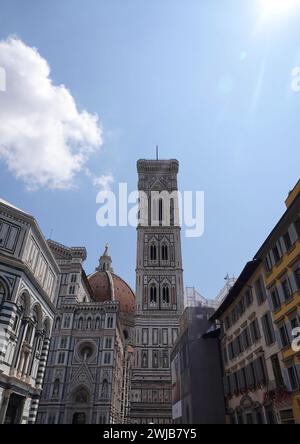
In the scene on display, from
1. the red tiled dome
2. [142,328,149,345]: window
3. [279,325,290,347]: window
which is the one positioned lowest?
[279,325,290,347]: window

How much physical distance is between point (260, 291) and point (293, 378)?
586 centimetres

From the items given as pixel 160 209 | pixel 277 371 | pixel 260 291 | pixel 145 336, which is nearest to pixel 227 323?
pixel 260 291

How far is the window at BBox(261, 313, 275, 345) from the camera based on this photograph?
62.8 ft

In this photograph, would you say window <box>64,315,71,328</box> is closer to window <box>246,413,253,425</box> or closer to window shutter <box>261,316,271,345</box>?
window <box>246,413,253,425</box>

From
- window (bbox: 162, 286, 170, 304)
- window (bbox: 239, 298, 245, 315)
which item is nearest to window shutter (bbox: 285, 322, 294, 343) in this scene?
window (bbox: 239, 298, 245, 315)

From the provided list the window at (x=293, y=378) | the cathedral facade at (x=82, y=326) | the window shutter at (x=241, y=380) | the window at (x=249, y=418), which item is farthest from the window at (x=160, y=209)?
the window at (x=293, y=378)

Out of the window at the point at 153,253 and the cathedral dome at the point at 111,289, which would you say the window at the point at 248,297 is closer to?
the window at the point at 153,253

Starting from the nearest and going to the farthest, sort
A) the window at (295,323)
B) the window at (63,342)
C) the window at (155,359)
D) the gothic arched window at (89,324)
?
the window at (295,323) < the window at (155,359) < the window at (63,342) < the gothic arched window at (89,324)

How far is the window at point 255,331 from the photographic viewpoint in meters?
21.0

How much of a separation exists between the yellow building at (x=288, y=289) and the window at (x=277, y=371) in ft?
2.37

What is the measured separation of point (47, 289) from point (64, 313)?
30.9 meters

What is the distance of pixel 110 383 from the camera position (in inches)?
1989

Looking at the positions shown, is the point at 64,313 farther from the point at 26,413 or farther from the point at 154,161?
the point at 154,161

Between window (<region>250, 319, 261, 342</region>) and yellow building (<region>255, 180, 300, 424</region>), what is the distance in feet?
8.31
